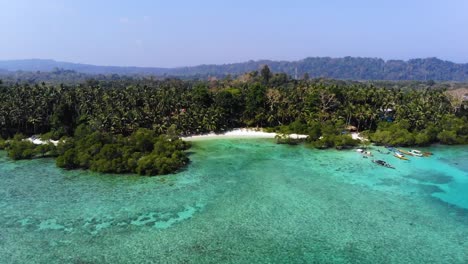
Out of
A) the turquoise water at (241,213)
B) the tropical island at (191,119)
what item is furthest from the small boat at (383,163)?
the tropical island at (191,119)

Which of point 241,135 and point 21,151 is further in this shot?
point 241,135

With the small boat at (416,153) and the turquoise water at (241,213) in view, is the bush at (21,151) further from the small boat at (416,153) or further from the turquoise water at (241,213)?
the small boat at (416,153)

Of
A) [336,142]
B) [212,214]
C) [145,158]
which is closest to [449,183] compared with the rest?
[336,142]

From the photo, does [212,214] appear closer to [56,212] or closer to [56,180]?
[56,212]

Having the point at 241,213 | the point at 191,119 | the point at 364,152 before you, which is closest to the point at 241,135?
the point at 191,119

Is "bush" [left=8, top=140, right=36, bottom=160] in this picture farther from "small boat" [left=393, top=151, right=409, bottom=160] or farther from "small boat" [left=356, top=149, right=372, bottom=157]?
"small boat" [left=393, top=151, right=409, bottom=160]

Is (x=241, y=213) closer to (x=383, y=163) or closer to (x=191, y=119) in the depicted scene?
(x=383, y=163)
